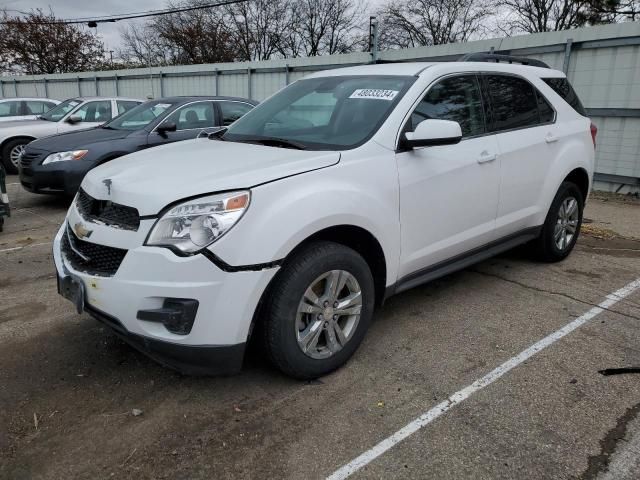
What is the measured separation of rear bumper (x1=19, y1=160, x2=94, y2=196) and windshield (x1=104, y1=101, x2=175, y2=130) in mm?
981

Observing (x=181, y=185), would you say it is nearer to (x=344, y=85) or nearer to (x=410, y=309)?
(x=344, y=85)

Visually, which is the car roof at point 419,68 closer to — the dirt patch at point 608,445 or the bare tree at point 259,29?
the dirt patch at point 608,445

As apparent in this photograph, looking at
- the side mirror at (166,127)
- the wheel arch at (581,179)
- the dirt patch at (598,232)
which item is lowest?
the dirt patch at (598,232)

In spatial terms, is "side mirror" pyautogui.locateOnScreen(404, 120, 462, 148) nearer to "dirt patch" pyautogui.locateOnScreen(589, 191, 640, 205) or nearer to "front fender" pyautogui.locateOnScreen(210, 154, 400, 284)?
"front fender" pyautogui.locateOnScreen(210, 154, 400, 284)

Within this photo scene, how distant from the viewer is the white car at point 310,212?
8.13 feet

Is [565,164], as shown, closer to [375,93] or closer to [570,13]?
[375,93]

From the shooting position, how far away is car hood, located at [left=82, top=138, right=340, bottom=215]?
2.56 m

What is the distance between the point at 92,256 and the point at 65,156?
5.14m

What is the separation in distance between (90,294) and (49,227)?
15.1 feet

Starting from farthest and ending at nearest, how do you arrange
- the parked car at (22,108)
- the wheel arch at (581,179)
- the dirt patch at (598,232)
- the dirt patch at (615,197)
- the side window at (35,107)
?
the side window at (35,107) → the parked car at (22,108) → the dirt patch at (615,197) → the dirt patch at (598,232) → the wheel arch at (581,179)

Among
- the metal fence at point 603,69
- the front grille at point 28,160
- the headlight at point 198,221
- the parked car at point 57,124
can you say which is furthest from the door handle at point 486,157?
the parked car at point 57,124

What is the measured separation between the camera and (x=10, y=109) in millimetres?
11961

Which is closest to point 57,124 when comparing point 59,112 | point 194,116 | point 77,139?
point 59,112

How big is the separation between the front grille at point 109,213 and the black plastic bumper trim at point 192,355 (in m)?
0.48
